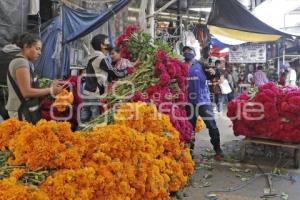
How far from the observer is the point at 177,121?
17.3 ft

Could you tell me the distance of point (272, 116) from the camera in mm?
6672

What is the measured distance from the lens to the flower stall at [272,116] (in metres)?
6.54

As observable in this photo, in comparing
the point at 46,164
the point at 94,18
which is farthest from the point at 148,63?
the point at 94,18

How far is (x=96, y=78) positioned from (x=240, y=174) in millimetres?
2866

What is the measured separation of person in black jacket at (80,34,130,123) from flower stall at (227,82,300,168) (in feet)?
8.25

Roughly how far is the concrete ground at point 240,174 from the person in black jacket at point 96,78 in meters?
1.68

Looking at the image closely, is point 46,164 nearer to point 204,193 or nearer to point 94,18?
point 204,193

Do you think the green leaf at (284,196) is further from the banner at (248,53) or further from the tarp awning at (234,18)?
the banner at (248,53)

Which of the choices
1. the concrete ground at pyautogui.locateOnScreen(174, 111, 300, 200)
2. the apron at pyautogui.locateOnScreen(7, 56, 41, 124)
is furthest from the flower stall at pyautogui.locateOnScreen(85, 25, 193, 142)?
the apron at pyautogui.locateOnScreen(7, 56, 41, 124)

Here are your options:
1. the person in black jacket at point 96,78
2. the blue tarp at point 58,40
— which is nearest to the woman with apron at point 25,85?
the person in black jacket at point 96,78

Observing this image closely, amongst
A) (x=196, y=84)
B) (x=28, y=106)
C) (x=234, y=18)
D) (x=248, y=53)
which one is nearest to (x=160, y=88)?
(x=196, y=84)

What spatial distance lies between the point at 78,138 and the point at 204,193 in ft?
9.10

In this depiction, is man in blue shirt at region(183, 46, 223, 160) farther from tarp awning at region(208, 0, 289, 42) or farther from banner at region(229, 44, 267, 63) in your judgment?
banner at region(229, 44, 267, 63)

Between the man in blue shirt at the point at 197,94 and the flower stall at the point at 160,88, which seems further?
the man in blue shirt at the point at 197,94
